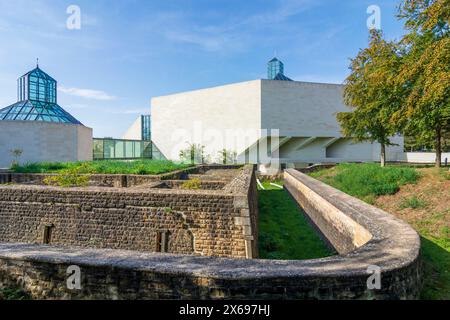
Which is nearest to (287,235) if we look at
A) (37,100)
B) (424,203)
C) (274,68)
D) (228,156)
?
(424,203)

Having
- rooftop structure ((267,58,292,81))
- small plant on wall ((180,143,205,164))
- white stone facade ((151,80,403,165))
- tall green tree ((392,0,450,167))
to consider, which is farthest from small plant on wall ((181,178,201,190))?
rooftop structure ((267,58,292,81))

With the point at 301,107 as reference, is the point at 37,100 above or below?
above

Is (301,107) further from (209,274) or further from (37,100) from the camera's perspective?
(37,100)

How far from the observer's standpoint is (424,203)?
852 centimetres

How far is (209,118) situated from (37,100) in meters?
21.6

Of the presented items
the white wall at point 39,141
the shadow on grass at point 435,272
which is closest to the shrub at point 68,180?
the shadow on grass at point 435,272

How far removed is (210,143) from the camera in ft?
109

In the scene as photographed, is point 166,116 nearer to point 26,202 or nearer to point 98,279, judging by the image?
point 26,202

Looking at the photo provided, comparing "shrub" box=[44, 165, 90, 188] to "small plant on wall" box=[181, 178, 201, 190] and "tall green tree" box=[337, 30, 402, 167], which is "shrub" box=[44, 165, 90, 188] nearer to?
"small plant on wall" box=[181, 178, 201, 190]

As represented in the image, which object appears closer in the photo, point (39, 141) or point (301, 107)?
point (39, 141)

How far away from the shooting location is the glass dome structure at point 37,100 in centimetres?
2890

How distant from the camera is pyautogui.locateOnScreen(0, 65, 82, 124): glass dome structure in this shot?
94.8 ft

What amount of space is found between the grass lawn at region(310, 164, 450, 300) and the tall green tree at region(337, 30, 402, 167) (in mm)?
3737

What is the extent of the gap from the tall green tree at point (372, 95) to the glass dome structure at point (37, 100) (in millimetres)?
29667
